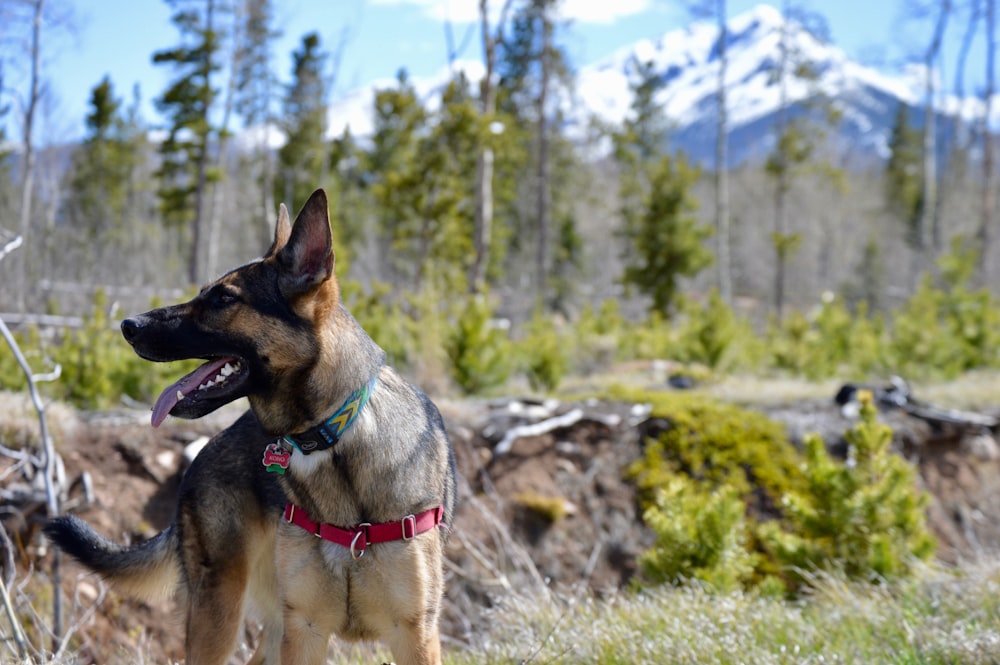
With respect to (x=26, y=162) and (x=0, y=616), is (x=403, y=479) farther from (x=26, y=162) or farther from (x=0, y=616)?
(x=26, y=162)

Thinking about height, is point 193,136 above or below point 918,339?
above

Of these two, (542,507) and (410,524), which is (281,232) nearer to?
(410,524)

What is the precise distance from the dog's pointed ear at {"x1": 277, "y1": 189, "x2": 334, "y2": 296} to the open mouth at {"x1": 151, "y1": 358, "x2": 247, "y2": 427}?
11.2 inches

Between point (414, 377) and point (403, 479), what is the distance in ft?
22.8

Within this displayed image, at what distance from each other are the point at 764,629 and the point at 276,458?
2382 millimetres

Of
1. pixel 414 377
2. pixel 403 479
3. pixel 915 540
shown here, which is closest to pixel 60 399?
pixel 414 377

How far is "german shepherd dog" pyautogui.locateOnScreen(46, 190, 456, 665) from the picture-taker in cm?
243

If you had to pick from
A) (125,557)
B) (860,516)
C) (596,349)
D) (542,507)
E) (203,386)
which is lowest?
(542,507)

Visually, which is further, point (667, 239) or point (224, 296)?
point (667, 239)

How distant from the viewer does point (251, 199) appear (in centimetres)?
4378

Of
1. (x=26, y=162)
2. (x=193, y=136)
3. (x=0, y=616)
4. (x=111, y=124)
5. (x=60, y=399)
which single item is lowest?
(x=0, y=616)

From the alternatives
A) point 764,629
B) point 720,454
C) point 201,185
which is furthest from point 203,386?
point 201,185

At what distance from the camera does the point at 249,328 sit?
2438 mm

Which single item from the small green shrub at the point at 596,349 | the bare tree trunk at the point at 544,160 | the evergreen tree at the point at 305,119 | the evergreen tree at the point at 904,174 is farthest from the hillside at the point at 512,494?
the evergreen tree at the point at 904,174
